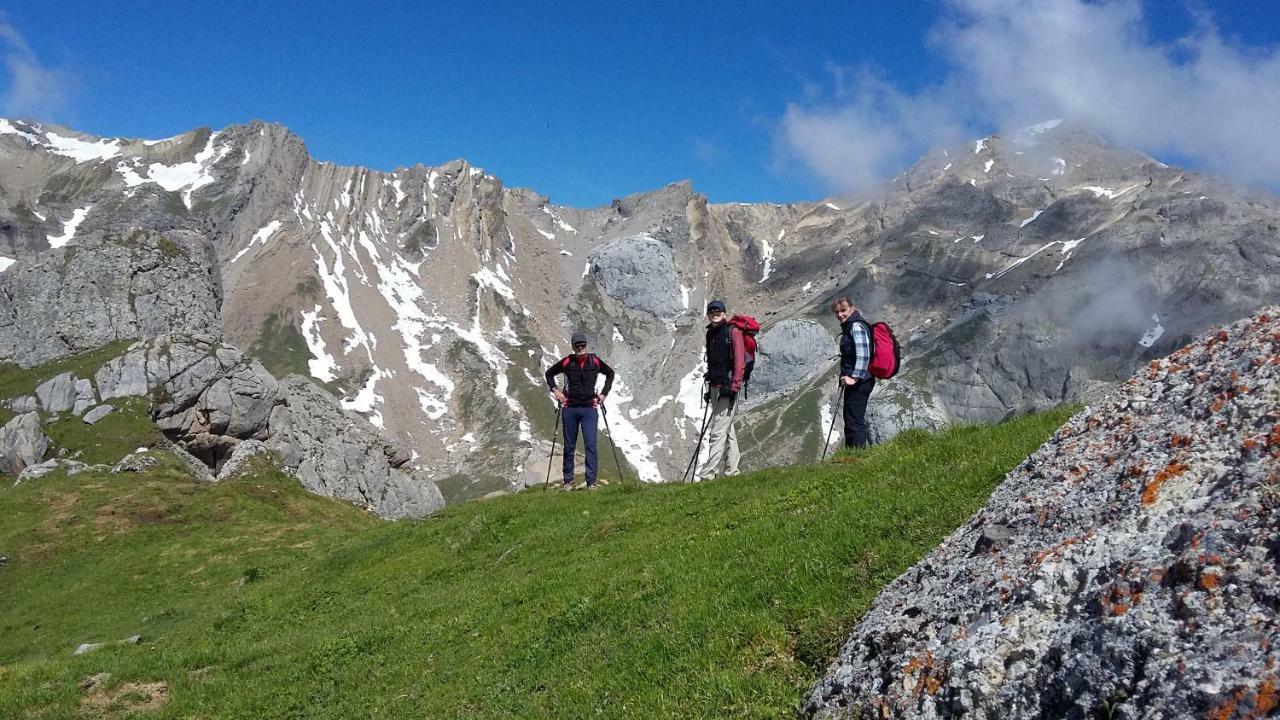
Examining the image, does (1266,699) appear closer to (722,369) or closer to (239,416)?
(722,369)

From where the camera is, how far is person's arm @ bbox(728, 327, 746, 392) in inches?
902

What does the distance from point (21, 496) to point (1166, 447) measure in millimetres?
57554

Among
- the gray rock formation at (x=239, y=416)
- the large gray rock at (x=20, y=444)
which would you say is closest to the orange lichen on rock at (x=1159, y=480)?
the gray rock formation at (x=239, y=416)

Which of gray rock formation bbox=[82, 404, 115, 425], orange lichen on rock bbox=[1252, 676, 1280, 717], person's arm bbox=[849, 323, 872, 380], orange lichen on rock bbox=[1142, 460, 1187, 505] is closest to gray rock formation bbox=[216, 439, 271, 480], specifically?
gray rock formation bbox=[82, 404, 115, 425]

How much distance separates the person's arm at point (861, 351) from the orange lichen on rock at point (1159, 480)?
14.0m

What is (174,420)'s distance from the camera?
65062 mm

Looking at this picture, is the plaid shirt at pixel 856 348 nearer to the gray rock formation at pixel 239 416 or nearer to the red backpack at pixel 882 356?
the red backpack at pixel 882 356

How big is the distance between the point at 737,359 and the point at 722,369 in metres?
0.56

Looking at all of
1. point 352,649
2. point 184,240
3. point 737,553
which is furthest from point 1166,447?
point 184,240

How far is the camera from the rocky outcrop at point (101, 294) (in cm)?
10575

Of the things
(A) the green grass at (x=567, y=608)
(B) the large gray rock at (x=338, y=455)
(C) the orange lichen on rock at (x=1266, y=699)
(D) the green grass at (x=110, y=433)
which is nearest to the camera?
(C) the orange lichen on rock at (x=1266, y=699)

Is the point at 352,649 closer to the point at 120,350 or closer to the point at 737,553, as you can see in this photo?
the point at 737,553

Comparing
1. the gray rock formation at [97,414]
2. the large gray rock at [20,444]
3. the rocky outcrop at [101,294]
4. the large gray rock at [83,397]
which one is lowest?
the large gray rock at [20,444]

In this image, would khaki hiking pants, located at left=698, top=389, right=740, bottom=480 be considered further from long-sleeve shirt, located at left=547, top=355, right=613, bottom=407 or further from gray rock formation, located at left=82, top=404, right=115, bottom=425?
gray rock formation, located at left=82, top=404, right=115, bottom=425
